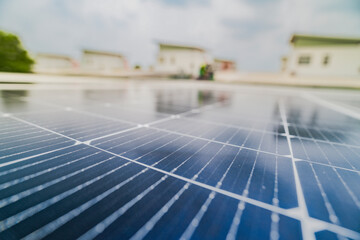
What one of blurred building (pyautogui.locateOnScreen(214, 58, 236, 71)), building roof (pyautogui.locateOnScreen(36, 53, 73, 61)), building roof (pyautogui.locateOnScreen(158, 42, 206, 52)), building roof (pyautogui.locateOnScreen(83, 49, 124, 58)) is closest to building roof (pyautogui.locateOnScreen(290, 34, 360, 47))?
building roof (pyautogui.locateOnScreen(158, 42, 206, 52))

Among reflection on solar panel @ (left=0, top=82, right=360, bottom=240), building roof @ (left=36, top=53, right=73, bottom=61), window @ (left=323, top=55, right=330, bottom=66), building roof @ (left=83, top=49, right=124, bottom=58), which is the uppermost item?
building roof @ (left=83, top=49, right=124, bottom=58)

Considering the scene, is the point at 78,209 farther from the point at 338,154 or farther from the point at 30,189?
the point at 338,154

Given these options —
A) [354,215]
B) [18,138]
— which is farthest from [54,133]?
[354,215]

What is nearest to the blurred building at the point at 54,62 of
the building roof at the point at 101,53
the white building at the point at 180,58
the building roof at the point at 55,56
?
the building roof at the point at 55,56

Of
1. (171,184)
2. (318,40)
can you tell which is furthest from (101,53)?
(171,184)

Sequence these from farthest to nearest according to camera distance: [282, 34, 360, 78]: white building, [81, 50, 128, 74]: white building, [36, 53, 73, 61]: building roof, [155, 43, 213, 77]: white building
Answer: [36, 53, 73, 61]: building roof < [81, 50, 128, 74]: white building < [155, 43, 213, 77]: white building < [282, 34, 360, 78]: white building

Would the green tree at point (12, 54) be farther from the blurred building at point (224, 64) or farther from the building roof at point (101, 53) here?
the blurred building at point (224, 64)

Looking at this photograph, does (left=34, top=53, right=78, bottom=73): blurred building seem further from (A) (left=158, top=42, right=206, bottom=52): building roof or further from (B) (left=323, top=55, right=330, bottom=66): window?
(B) (left=323, top=55, right=330, bottom=66): window
